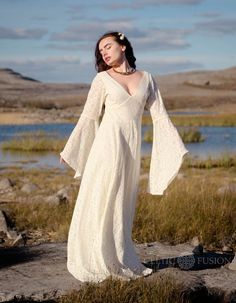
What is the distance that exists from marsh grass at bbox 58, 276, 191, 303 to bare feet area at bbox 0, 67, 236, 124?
42007mm

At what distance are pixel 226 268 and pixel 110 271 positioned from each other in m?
1.22

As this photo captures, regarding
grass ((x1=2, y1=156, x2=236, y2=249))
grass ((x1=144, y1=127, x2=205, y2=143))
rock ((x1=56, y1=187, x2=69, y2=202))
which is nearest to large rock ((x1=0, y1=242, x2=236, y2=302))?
grass ((x1=2, y1=156, x2=236, y2=249))

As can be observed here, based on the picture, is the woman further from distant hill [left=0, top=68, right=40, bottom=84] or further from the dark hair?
distant hill [left=0, top=68, right=40, bottom=84]

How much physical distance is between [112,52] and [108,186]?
105 cm

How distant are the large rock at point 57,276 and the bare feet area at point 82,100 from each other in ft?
132

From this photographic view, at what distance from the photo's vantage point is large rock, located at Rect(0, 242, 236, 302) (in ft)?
19.6

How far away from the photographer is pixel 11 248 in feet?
25.2

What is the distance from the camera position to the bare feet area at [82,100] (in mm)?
53931

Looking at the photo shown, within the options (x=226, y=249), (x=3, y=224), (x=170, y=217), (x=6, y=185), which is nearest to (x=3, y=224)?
(x=3, y=224)

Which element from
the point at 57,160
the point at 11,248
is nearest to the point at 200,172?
the point at 57,160

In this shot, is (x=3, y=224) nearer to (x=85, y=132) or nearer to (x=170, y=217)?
(x=170, y=217)

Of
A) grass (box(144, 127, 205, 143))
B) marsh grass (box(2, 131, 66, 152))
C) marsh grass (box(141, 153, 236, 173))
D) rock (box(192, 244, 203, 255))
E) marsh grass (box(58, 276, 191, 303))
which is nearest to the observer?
marsh grass (box(58, 276, 191, 303))

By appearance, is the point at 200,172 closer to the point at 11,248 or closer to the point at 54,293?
the point at 11,248

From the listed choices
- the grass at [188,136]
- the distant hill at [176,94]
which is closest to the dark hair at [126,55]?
the grass at [188,136]
